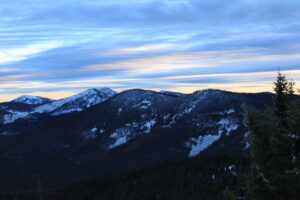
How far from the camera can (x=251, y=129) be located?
51.5 feet

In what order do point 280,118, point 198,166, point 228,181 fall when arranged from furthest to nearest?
point 198,166
point 228,181
point 280,118

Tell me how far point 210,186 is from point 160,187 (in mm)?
22009

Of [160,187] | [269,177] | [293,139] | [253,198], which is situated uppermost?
[293,139]

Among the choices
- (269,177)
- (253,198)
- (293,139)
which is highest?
(293,139)

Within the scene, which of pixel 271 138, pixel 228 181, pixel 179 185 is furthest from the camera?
pixel 179 185

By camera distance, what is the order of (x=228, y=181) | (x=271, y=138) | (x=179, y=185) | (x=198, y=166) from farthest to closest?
(x=198, y=166)
(x=179, y=185)
(x=228, y=181)
(x=271, y=138)

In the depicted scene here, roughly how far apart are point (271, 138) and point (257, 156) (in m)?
1.18

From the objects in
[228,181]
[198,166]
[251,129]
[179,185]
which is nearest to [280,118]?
[251,129]

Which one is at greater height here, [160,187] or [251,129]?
[251,129]

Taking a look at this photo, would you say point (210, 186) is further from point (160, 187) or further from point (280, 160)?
point (280, 160)

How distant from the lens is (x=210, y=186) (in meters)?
137

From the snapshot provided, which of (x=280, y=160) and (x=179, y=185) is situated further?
(x=179, y=185)

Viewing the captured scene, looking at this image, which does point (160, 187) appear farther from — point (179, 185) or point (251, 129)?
point (251, 129)

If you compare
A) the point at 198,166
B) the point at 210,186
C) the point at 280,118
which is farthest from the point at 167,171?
the point at 280,118
